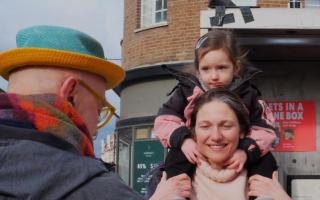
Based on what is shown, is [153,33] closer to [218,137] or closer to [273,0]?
[273,0]

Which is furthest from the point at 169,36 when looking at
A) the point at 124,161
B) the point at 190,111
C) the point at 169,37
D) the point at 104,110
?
the point at 104,110

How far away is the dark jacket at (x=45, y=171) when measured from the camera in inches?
59.8

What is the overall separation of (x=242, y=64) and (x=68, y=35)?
165 cm

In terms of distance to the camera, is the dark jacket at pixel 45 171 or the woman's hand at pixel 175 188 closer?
the dark jacket at pixel 45 171

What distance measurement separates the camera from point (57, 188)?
5.03ft

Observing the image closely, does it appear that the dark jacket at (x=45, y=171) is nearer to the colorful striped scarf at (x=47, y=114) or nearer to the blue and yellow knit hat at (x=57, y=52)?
the colorful striped scarf at (x=47, y=114)

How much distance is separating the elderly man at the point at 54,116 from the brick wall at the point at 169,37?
38.1 ft

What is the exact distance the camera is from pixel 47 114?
166 cm

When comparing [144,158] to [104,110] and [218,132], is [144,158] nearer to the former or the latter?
[218,132]

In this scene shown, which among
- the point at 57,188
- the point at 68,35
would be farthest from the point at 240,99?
the point at 57,188

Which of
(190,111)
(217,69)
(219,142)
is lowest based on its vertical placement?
(219,142)

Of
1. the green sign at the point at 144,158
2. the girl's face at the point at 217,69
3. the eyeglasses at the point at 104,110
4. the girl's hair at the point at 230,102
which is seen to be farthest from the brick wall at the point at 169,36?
the eyeglasses at the point at 104,110

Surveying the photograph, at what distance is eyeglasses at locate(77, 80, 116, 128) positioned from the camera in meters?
1.99

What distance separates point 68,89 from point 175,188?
49.9 inches
